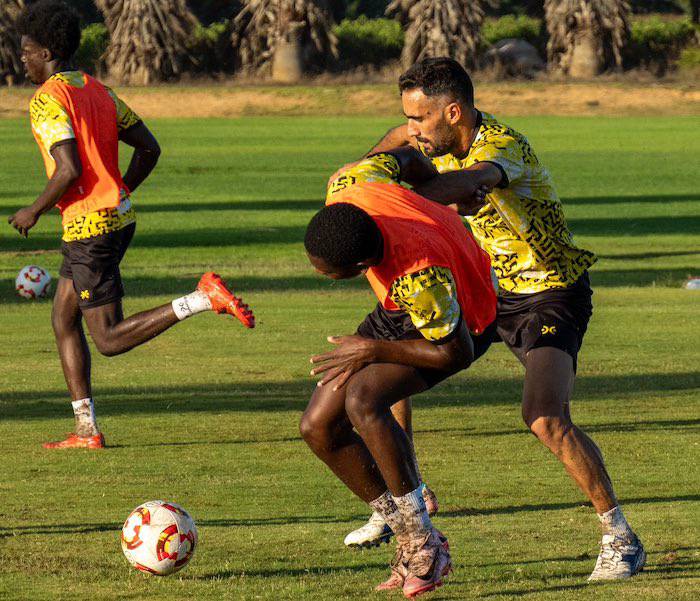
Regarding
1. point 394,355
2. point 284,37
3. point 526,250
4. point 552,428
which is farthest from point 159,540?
point 284,37

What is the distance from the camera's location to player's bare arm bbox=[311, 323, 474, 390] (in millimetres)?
6630

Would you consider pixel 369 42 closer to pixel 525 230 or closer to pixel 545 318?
pixel 525 230

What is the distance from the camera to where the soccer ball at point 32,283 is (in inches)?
709

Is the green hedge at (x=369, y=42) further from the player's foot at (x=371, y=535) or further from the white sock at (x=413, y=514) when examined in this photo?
the white sock at (x=413, y=514)

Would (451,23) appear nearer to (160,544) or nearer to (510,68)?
(510,68)

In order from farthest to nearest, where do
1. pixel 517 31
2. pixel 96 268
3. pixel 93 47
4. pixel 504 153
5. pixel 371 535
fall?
pixel 517 31 → pixel 93 47 → pixel 96 268 → pixel 371 535 → pixel 504 153

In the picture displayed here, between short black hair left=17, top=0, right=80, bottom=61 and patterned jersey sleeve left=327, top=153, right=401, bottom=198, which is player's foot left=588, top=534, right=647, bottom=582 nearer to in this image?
patterned jersey sleeve left=327, top=153, right=401, bottom=198

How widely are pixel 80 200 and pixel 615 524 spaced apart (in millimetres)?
4076

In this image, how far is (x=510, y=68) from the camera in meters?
67.9

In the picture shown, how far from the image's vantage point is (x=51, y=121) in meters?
9.64

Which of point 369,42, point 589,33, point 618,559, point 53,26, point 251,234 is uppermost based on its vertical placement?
point 53,26

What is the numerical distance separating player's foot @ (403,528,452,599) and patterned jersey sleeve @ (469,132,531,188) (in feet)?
4.94

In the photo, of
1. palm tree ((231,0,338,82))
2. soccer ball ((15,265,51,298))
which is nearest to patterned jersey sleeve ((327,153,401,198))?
soccer ball ((15,265,51,298))

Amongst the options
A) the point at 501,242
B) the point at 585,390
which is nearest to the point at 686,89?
the point at 585,390
